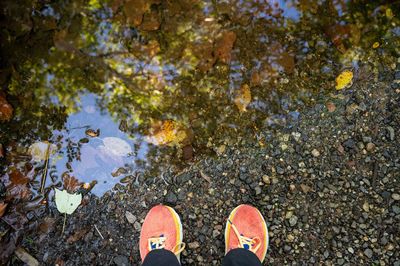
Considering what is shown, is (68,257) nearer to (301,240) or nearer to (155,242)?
(155,242)

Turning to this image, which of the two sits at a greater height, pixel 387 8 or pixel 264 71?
pixel 387 8

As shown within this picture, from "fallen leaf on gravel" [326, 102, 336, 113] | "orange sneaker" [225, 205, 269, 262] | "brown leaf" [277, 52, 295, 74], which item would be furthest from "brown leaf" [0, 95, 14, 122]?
"fallen leaf on gravel" [326, 102, 336, 113]

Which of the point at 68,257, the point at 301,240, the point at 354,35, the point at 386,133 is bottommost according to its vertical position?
the point at 68,257

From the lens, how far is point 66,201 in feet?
8.49

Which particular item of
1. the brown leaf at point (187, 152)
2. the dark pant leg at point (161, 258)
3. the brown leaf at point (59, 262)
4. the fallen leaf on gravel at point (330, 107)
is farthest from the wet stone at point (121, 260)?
the fallen leaf on gravel at point (330, 107)

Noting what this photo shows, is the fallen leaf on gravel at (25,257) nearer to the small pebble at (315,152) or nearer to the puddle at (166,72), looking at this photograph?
the puddle at (166,72)

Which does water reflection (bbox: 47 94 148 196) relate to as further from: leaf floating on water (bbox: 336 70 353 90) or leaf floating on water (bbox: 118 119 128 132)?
leaf floating on water (bbox: 336 70 353 90)

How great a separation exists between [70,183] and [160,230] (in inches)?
27.6

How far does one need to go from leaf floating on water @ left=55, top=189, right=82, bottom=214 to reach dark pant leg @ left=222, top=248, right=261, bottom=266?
1.06 meters

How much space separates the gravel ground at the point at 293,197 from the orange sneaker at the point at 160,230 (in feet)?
0.15

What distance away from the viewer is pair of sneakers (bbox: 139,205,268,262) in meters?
2.54

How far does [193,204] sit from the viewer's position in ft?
8.51

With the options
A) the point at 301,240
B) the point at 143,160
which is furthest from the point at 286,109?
the point at 143,160

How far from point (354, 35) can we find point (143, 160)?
1.70m
